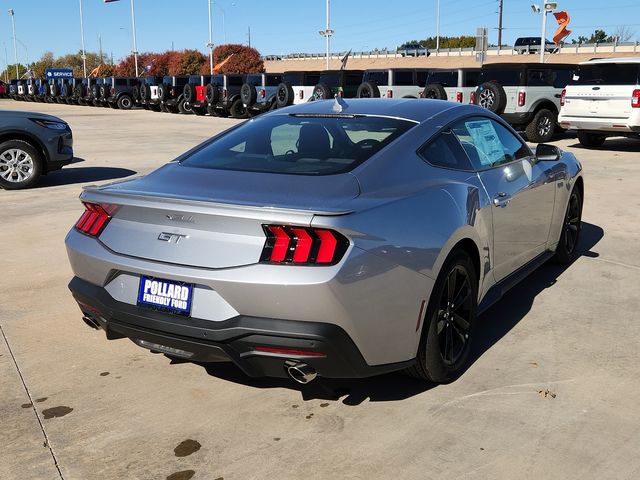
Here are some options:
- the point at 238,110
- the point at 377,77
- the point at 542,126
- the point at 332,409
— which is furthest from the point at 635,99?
the point at 238,110

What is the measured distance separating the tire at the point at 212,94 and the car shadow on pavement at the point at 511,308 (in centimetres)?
2323

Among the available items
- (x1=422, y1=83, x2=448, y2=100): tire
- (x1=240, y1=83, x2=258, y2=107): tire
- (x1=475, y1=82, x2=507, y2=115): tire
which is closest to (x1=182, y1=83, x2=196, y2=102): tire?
(x1=240, y1=83, x2=258, y2=107): tire

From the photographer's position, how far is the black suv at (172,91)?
32.4 m

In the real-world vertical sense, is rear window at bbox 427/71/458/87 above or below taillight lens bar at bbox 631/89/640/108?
above

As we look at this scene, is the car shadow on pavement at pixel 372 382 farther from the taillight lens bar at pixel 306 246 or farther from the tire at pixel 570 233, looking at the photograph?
the tire at pixel 570 233

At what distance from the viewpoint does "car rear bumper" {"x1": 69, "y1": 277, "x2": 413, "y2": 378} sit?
292 cm

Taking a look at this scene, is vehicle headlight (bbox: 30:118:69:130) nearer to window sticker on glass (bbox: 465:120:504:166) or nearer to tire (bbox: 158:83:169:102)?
window sticker on glass (bbox: 465:120:504:166)

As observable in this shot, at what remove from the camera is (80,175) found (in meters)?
11.6

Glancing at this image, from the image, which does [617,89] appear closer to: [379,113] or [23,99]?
[379,113]

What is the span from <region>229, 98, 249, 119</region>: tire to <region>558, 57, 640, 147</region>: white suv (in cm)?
1557

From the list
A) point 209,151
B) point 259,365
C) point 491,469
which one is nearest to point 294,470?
point 259,365

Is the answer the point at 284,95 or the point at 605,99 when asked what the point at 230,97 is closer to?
the point at 284,95

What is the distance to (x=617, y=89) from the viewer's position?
13547mm

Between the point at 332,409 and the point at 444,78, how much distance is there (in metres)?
17.2
